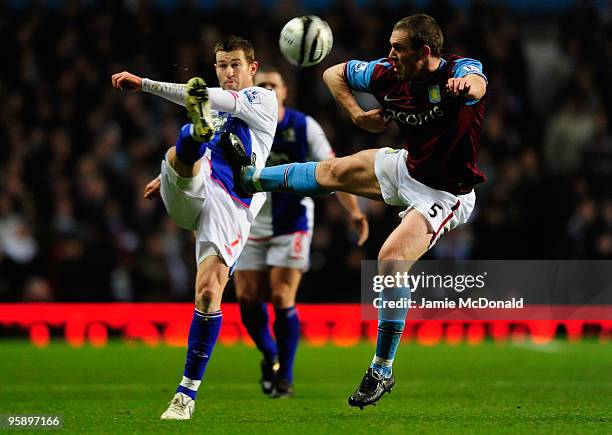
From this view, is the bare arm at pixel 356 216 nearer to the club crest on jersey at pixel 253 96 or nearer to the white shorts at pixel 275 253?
the white shorts at pixel 275 253

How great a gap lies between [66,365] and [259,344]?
3.04 metres

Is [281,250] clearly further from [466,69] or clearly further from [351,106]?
[466,69]

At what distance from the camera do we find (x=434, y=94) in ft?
22.1

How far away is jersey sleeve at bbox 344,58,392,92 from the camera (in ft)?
23.2

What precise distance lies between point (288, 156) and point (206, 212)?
2186 mm

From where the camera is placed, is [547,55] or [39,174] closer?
[39,174]

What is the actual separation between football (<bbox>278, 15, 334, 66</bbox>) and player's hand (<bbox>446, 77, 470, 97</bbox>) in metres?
1.53

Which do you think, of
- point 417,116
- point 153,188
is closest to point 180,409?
point 153,188

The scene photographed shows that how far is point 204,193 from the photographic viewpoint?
282 inches

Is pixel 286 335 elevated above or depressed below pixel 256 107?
below

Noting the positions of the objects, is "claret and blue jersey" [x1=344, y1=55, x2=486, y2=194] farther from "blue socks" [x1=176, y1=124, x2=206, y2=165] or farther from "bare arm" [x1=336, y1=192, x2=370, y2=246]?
"bare arm" [x1=336, y1=192, x2=370, y2=246]

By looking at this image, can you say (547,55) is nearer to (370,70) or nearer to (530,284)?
(530,284)

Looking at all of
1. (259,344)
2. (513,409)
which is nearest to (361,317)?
(259,344)

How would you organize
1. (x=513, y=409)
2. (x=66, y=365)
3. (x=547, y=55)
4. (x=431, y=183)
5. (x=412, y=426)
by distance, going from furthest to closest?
(x=547, y=55)
(x=66, y=365)
(x=513, y=409)
(x=431, y=183)
(x=412, y=426)
